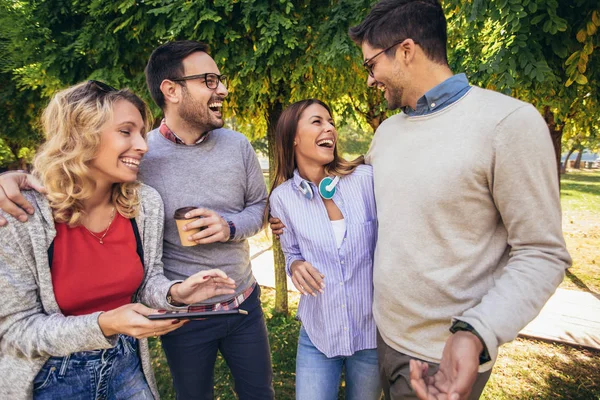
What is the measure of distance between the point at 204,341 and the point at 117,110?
1428 mm

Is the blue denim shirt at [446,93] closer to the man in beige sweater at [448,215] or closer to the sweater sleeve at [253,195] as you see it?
the man in beige sweater at [448,215]

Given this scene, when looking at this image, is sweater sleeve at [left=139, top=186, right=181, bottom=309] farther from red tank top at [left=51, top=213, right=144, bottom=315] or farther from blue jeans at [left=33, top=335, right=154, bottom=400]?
blue jeans at [left=33, top=335, right=154, bottom=400]

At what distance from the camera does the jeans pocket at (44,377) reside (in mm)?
1639

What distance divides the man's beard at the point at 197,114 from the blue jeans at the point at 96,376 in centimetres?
131

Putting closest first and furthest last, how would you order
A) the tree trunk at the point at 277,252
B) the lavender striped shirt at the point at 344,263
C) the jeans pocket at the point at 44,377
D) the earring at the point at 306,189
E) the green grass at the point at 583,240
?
the jeans pocket at the point at 44,377 < the lavender striped shirt at the point at 344,263 < the earring at the point at 306,189 < the tree trunk at the point at 277,252 < the green grass at the point at 583,240

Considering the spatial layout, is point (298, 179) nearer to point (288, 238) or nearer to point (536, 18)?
point (288, 238)

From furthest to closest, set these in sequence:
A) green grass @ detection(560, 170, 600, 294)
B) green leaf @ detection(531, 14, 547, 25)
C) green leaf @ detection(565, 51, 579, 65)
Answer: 1. green grass @ detection(560, 170, 600, 294)
2. green leaf @ detection(565, 51, 579, 65)
3. green leaf @ detection(531, 14, 547, 25)

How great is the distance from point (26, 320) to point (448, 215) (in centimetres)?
183

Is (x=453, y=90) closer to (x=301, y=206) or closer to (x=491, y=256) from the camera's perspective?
(x=491, y=256)

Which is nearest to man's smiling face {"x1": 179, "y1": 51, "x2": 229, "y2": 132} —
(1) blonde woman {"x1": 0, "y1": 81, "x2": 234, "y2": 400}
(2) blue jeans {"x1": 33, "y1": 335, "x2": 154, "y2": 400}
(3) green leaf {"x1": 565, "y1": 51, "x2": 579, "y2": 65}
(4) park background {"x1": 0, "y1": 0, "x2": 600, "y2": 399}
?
(1) blonde woman {"x1": 0, "y1": 81, "x2": 234, "y2": 400}

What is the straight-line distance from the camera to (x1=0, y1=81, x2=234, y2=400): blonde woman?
60.1 inches

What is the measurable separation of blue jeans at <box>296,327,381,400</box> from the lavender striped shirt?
0.08m

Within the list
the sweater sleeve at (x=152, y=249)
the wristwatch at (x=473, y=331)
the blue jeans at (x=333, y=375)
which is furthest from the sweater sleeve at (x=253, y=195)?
the wristwatch at (x=473, y=331)

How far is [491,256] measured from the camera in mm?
1485
